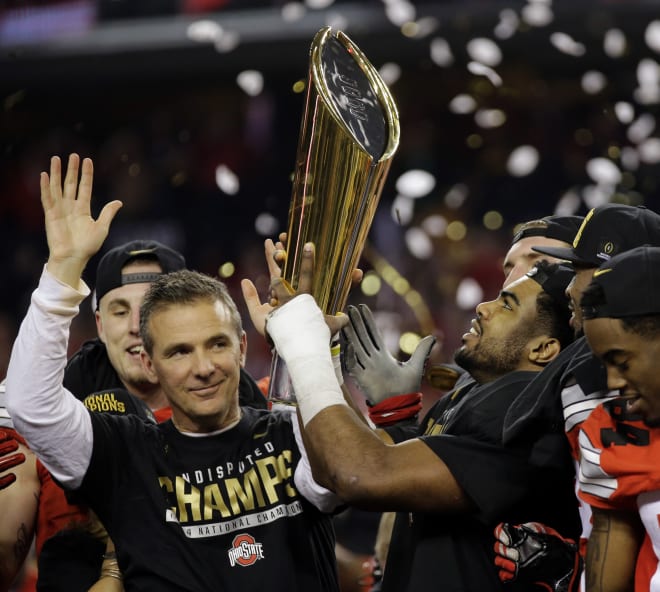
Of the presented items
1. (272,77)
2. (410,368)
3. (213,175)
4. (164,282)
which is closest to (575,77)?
(272,77)

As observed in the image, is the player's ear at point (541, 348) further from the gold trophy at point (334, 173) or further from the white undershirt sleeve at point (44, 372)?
the white undershirt sleeve at point (44, 372)

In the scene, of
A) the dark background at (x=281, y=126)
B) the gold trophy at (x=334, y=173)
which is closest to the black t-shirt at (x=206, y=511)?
the gold trophy at (x=334, y=173)

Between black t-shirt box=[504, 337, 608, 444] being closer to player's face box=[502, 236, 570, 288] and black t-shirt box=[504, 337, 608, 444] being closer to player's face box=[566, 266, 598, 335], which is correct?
player's face box=[566, 266, 598, 335]

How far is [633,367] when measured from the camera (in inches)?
69.1

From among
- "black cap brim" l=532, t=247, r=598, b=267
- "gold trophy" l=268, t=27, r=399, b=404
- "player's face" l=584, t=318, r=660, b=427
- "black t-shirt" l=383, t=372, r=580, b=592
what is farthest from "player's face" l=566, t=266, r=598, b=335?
"gold trophy" l=268, t=27, r=399, b=404

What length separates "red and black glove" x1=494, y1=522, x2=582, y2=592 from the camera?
7.14ft

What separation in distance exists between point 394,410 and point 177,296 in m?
0.78

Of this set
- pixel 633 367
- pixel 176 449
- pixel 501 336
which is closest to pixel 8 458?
pixel 176 449

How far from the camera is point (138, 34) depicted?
774cm

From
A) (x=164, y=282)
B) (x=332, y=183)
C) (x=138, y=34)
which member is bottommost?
(x=164, y=282)

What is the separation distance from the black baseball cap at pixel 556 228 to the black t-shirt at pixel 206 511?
977 mm

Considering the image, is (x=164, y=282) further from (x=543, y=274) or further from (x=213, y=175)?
(x=213, y=175)

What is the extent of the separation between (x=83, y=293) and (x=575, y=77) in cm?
634

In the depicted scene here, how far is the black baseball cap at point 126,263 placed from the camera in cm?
317
